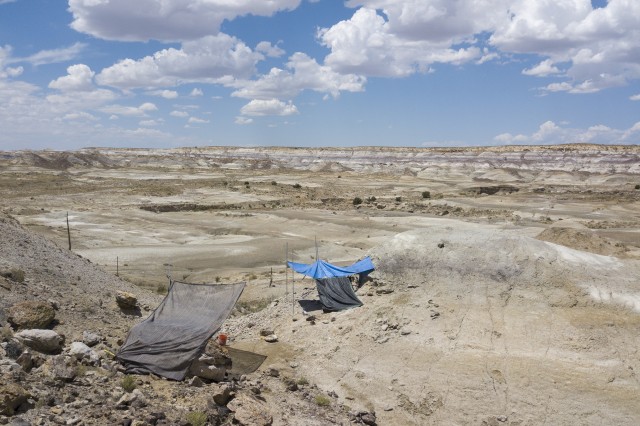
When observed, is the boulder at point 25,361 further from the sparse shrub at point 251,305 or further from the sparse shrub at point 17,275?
the sparse shrub at point 251,305

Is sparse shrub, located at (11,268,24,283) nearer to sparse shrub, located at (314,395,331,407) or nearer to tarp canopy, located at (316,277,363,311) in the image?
sparse shrub, located at (314,395,331,407)

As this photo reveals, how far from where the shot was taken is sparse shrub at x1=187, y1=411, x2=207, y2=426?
980cm

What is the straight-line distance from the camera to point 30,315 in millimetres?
12500

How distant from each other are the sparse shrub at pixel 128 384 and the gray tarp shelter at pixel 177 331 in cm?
87

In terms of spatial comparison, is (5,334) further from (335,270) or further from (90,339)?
(335,270)

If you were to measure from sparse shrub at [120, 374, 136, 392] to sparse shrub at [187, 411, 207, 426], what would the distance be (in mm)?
1603

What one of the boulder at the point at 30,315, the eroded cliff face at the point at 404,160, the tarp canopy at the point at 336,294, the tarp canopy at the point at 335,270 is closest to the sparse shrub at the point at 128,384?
the boulder at the point at 30,315

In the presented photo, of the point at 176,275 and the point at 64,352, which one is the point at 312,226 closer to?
the point at 176,275

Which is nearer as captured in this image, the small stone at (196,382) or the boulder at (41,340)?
the boulder at (41,340)

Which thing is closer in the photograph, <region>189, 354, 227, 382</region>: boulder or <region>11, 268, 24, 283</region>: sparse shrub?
<region>189, 354, 227, 382</region>: boulder

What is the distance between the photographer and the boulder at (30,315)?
12.3 meters

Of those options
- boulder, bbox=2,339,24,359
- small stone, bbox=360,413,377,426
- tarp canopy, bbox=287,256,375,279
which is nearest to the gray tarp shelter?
boulder, bbox=2,339,24,359

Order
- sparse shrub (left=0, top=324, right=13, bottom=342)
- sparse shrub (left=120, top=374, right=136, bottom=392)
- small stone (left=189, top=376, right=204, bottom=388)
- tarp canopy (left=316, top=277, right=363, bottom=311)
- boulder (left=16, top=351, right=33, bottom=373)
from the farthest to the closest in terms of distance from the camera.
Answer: tarp canopy (left=316, top=277, right=363, bottom=311) < small stone (left=189, top=376, right=204, bottom=388) < sparse shrub (left=0, top=324, right=13, bottom=342) < sparse shrub (left=120, top=374, right=136, bottom=392) < boulder (left=16, top=351, right=33, bottom=373)

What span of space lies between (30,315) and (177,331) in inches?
135
